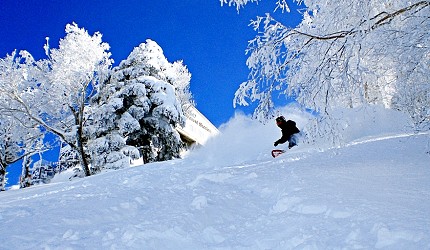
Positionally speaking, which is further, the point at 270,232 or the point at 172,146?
the point at 172,146

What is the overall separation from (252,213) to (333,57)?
2.49 meters

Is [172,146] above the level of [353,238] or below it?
above

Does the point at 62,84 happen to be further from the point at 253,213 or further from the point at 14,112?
the point at 253,213

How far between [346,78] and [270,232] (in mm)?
2420

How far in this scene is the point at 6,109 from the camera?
16.4m

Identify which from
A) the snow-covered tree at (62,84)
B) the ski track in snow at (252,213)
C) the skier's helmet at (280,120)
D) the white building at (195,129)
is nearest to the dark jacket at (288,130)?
the skier's helmet at (280,120)

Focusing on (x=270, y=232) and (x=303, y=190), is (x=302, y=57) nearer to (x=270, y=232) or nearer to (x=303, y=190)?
(x=303, y=190)

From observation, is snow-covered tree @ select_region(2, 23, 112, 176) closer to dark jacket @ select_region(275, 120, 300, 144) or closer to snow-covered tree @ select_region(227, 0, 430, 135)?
dark jacket @ select_region(275, 120, 300, 144)

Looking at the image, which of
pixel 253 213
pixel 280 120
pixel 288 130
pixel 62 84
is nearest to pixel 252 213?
pixel 253 213

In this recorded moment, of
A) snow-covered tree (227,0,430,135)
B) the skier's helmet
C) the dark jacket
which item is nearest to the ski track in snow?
snow-covered tree (227,0,430,135)

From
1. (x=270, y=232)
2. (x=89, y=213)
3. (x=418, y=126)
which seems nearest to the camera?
(x=270, y=232)

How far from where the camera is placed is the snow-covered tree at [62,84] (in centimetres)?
1673

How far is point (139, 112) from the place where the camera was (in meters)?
16.1

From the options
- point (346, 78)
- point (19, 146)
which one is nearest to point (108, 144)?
point (19, 146)
